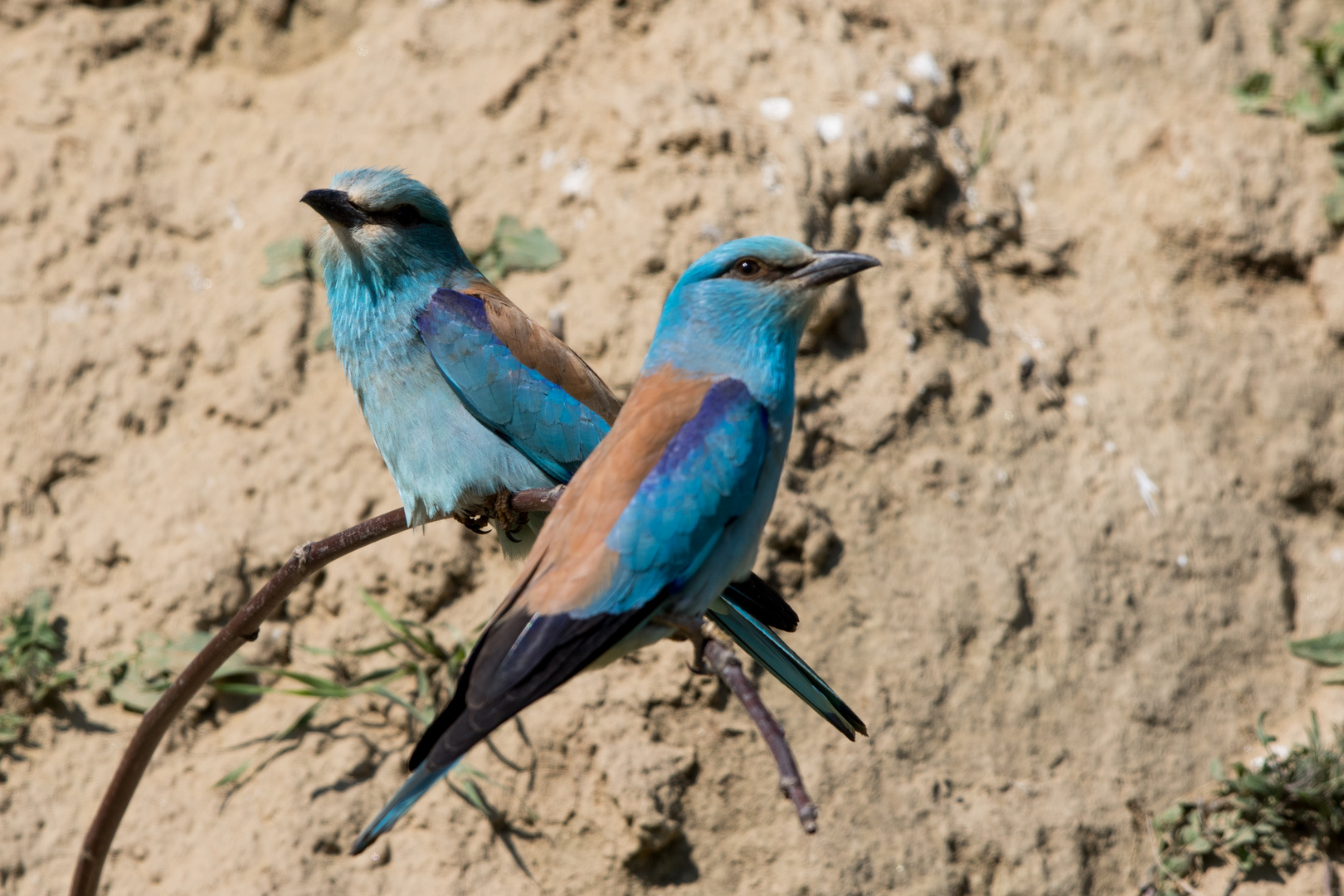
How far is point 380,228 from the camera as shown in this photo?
3.04 metres

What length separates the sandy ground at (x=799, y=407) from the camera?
10.8 feet

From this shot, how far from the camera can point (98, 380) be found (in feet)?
12.7

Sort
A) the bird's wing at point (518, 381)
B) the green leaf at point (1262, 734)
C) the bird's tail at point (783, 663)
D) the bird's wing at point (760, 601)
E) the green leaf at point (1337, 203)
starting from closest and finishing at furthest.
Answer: the bird's tail at point (783, 663), the bird's wing at point (760, 601), the bird's wing at point (518, 381), the green leaf at point (1262, 734), the green leaf at point (1337, 203)

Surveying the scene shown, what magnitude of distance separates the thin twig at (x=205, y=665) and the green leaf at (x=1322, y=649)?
111 inches

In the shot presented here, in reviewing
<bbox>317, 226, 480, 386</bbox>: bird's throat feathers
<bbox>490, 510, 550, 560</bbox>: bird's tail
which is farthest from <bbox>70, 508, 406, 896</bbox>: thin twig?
<bbox>317, 226, 480, 386</bbox>: bird's throat feathers

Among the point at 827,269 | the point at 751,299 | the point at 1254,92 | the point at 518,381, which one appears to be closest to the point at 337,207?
the point at 518,381

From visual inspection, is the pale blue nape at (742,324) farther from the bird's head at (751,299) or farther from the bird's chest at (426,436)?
the bird's chest at (426,436)

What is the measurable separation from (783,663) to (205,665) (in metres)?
1.11

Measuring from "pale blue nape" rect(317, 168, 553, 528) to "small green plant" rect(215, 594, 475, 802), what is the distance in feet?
2.12

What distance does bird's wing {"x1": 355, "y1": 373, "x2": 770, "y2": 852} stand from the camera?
1.88 meters

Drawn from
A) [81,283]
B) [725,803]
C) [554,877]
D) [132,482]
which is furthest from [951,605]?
[81,283]

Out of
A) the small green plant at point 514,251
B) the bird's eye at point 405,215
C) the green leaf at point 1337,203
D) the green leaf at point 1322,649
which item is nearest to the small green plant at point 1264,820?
the green leaf at point 1322,649

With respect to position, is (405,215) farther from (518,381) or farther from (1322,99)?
(1322,99)

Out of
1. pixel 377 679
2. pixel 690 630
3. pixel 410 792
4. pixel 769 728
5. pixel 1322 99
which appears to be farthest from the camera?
pixel 1322 99
